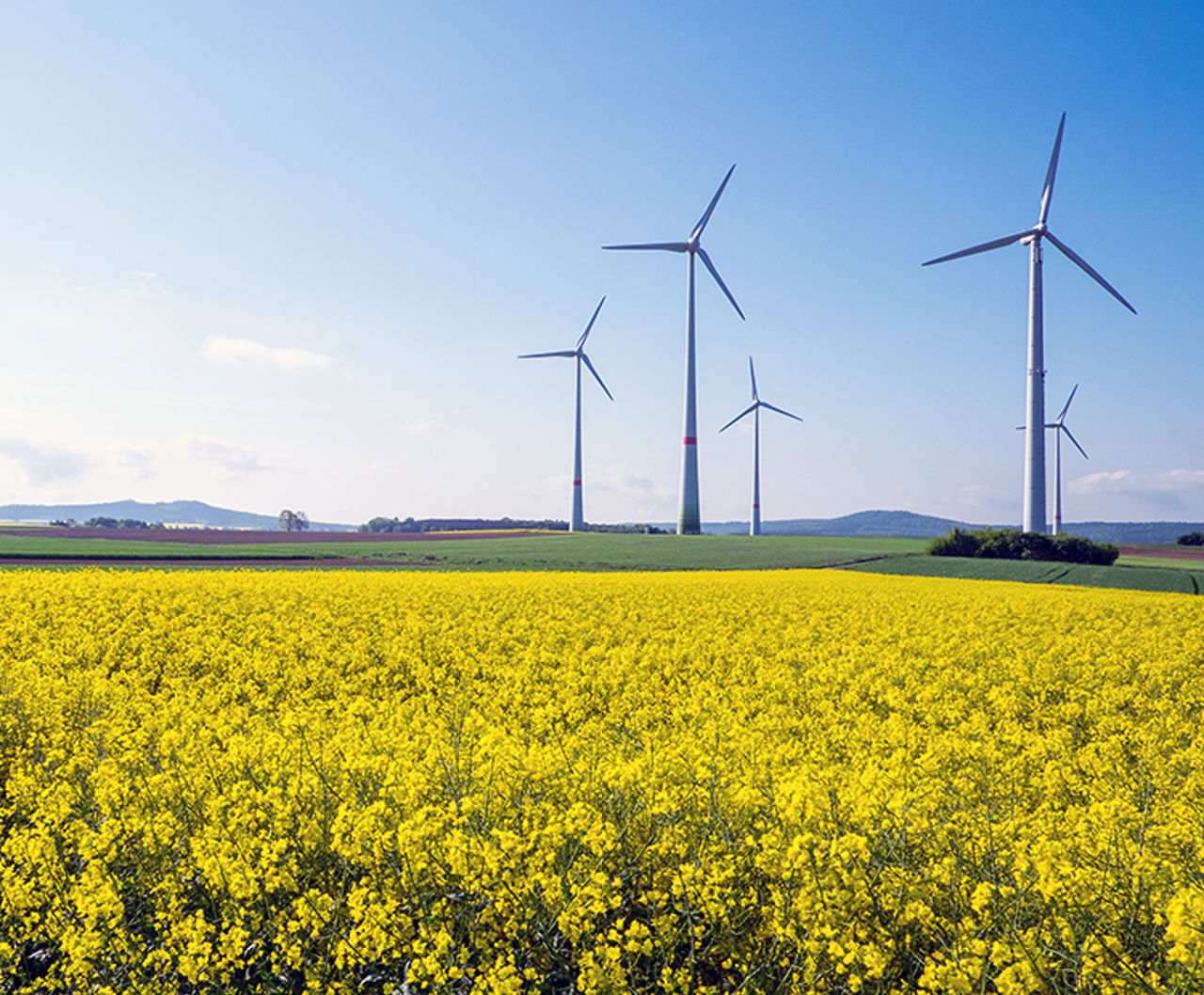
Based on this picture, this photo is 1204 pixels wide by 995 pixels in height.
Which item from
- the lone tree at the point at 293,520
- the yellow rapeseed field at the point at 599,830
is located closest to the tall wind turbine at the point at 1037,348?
the yellow rapeseed field at the point at 599,830

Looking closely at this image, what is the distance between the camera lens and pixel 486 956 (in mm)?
4945

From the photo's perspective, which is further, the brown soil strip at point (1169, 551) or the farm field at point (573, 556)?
the brown soil strip at point (1169, 551)

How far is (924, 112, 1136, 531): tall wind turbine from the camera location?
5622 centimetres

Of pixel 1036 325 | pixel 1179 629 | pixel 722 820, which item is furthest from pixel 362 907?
pixel 1036 325

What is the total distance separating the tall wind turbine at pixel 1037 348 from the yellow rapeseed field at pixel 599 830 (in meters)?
49.1

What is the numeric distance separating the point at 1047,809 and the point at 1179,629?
14.6 metres

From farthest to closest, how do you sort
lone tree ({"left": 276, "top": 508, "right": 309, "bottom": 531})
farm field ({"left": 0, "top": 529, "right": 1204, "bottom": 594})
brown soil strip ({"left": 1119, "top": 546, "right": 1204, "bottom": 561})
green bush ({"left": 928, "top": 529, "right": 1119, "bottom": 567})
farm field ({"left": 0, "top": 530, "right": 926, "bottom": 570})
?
1. lone tree ({"left": 276, "top": 508, "right": 309, "bottom": 531})
2. brown soil strip ({"left": 1119, "top": 546, "right": 1204, "bottom": 561})
3. green bush ({"left": 928, "top": 529, "right": 1119, "bottom": 567})
4. farm field ({"left": 0, "top": 530, "right": 926, "bottom": 570})
5. farm field ({"left": 0, "top": 529, "right": 1204, "bottom": 594})

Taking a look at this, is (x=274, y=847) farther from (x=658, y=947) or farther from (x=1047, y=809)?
(x=1047, y=809)

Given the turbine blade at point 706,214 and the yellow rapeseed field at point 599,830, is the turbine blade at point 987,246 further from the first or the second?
the yellow rapeseed field at point 599,830

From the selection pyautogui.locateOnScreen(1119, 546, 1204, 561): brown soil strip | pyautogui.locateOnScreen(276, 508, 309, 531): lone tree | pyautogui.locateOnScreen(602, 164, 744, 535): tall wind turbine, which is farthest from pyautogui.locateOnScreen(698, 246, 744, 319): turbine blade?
pyautogui.locateOnScreen(276, 508, 309, 531): lone tree

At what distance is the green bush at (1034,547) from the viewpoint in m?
55.2

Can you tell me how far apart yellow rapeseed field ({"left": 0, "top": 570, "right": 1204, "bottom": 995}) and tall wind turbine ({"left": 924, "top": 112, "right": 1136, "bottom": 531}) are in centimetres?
4912

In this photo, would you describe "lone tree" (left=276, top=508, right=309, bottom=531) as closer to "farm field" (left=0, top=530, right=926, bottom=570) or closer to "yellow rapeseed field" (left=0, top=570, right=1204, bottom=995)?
"farm field" (left=0, top=530, right=926, bottom=570)

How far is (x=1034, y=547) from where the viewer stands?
55344 mm
